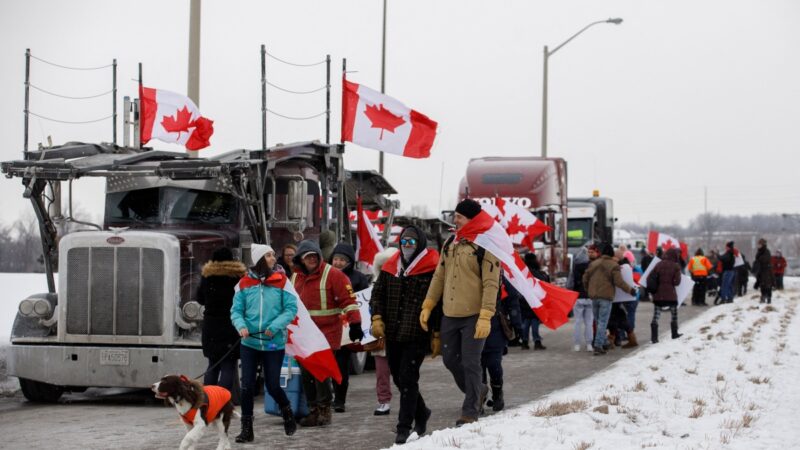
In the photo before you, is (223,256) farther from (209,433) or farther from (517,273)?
(517,273)

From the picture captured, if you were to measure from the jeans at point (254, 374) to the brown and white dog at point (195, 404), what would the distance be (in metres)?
0.72

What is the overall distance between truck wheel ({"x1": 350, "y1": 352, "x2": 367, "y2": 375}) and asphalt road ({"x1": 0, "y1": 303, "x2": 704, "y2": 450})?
0.41 feet

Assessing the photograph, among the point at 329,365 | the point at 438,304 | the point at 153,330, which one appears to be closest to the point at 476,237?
the point at 438,304

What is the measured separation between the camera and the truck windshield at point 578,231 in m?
36.1

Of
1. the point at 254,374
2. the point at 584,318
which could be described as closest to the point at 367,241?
the point at 584,318

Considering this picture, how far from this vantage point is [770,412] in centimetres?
1156

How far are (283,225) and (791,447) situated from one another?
22.4 feet

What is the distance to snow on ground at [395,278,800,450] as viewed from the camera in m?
9.45

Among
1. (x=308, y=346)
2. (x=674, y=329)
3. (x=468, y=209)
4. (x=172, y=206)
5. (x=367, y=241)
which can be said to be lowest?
(x=674, y=329)

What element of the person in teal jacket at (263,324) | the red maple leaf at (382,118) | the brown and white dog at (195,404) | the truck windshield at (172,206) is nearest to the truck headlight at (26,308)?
the truck windshield at (172,206)

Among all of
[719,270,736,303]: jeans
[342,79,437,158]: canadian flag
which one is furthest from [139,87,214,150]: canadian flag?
[719,270,736,303]: jeans

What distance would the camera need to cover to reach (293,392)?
1137cm

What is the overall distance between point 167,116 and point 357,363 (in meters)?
4.55

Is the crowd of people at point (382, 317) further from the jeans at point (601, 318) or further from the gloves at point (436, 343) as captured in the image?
the jeans at point (601, 318)
